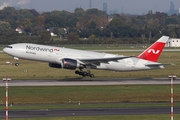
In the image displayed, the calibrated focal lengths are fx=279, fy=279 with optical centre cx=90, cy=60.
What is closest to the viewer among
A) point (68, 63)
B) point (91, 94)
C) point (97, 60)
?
point (91, 94)

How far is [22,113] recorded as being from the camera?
958 inches

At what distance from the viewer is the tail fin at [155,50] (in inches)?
1810

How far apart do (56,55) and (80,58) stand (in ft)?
13.4

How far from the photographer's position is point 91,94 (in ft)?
110

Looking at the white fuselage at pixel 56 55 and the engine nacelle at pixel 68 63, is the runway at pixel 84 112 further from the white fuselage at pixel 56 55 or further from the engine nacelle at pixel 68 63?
the white fuselage at pixel 56 55

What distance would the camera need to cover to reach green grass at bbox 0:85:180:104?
30672mm

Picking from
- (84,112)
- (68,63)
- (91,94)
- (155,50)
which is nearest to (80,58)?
(68,63)

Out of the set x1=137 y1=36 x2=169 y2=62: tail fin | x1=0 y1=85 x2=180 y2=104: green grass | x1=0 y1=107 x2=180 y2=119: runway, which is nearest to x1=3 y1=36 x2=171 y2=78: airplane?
x1=137 y1=36 x2=169 y2=62: tail fin

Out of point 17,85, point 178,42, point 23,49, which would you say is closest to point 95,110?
point 17,85

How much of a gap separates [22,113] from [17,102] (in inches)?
214

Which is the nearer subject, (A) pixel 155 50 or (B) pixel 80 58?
(B) pixel 80 58

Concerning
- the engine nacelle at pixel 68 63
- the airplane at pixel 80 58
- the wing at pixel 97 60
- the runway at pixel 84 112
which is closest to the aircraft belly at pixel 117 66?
the airplane at pixel 80 58

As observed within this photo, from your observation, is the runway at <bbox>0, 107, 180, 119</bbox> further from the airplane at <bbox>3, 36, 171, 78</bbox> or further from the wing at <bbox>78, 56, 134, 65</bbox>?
the wing at <bbox>78, 56, 134, 65</bbox>

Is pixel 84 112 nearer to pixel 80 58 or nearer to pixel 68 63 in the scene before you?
pixel 68 63
